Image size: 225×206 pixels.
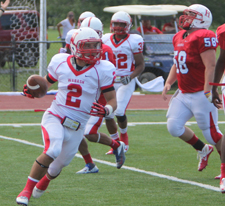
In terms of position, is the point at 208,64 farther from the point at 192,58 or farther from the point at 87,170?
the point at 87,170

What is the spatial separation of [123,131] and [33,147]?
134cm

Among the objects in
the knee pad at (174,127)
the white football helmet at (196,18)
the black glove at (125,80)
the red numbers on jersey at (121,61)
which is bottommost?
the knee pad at (174,127)

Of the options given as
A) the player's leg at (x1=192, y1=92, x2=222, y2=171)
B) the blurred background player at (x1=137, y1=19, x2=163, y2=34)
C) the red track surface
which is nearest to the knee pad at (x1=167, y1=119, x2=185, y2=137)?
the player's leg at (x1=192, y1=92, x2=222, y2=171)

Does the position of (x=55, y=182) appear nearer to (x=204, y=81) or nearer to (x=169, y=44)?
(x=204, y=81)

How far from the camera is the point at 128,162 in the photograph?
6445mm

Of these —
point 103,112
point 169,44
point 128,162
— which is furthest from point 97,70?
point 169,44

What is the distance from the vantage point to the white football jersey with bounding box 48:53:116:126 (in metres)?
4.62

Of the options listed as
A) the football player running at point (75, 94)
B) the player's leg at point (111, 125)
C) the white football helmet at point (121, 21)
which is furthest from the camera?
the white football helmet at point (121, 21)

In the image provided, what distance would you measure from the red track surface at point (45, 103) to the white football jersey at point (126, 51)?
427cm

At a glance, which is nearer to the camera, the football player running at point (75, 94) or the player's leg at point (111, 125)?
the football player running at point (75, 94)

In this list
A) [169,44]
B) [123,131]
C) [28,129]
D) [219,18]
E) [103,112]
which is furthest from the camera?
[219,18]

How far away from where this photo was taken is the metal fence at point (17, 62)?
44.6 ft

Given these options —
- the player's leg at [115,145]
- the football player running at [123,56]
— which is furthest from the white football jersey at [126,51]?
the player's leg at [115,145]

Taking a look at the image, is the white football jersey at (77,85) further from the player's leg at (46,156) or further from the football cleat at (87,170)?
the football cleat at (87,170)
